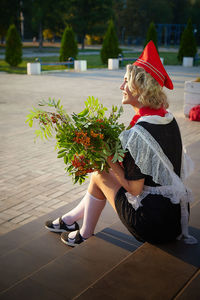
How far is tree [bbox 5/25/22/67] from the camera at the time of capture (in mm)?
22203

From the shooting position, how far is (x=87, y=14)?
48.2 m

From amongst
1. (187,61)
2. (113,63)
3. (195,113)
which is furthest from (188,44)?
(195,113)

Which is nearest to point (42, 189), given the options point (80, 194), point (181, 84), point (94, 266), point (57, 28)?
point (80, 194)

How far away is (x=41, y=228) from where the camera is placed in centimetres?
365

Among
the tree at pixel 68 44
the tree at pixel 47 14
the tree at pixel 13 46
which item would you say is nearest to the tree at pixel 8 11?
the tree at pixel 47 14

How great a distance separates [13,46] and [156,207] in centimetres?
2158

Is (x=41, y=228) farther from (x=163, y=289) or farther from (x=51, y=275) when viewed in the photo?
(x=163, y=289)

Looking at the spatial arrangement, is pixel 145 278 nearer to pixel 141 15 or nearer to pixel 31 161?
pixel 31 161

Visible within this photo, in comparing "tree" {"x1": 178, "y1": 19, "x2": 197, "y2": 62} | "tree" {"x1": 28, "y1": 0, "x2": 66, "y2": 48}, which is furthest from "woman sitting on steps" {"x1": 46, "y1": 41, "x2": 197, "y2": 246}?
"tree" {"x1": 28, "y1": 0, "x2": 66, "y2": 48}

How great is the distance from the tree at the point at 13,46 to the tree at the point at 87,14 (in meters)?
26.9

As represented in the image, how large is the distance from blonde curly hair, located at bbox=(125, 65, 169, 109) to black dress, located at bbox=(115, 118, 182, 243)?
178 mm

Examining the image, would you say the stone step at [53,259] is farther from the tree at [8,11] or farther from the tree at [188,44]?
the tree at [8,11]

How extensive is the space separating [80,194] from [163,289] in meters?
2.56

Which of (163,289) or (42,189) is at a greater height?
(163,289)
